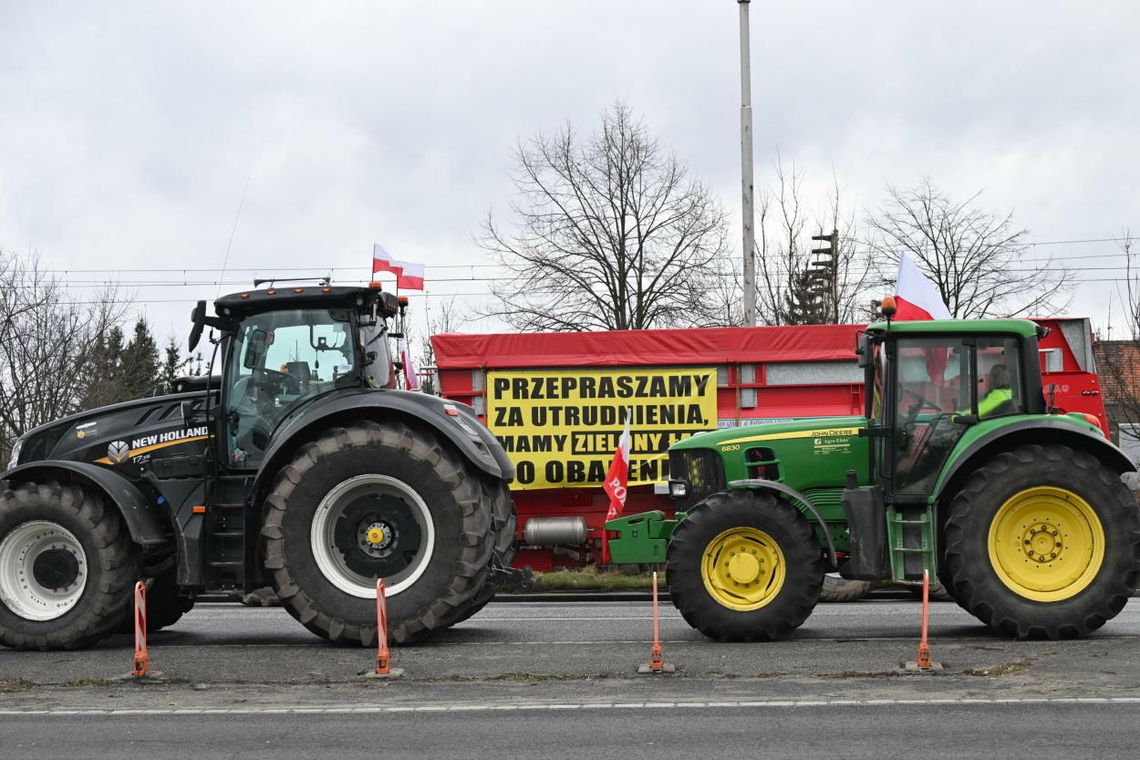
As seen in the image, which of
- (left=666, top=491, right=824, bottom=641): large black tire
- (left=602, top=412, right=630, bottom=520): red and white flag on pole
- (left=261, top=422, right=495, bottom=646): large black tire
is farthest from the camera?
(left=602, top=412, right=630, bottom=520): red and white flag on pole

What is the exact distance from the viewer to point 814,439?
→ 1087 cm

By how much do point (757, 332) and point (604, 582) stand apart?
369cm

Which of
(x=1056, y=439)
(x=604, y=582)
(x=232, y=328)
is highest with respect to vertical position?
(x=232, y=328)

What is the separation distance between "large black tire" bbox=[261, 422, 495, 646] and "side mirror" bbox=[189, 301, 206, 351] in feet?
3.95

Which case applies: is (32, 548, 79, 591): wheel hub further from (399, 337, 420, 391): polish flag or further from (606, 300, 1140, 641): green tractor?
(606, 300, 1140, 641): green tractor

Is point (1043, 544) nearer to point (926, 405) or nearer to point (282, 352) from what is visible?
point (926, 405)

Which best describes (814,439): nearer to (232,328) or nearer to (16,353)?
(232,328)

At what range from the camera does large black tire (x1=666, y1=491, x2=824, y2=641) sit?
10.0m

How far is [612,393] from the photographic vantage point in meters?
16.0

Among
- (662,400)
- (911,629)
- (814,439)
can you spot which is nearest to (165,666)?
(814,439)

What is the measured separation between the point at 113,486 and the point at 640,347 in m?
7.50

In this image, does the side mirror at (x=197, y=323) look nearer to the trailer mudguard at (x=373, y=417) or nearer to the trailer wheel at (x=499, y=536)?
→ the trailer mudguard at (x=373, y=417)

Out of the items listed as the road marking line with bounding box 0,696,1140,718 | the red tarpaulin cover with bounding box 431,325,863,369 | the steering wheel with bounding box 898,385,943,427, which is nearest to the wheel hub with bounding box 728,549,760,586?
the steering wheel with bounding box 898,385,943,427

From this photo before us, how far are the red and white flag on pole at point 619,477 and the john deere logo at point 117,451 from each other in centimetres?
603
